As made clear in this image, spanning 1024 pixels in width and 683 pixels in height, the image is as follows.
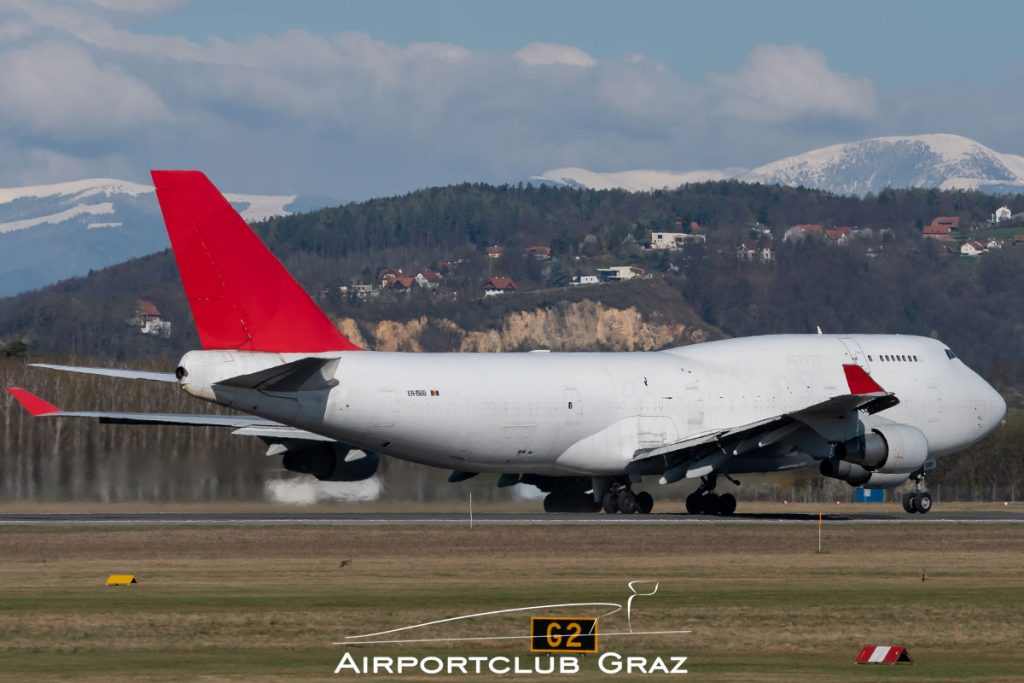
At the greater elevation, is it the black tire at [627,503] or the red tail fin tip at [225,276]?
the red tail fin tip at [225,276]

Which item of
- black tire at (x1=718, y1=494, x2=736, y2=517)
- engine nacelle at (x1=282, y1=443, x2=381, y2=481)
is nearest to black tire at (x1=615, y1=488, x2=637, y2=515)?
black tire at (x1=718, y1=494, x2=736, y2=517)

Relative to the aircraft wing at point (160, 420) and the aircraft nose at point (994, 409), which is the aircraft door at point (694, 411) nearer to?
the aircraft nose at point (994, 409)

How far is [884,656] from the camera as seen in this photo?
73.6 ft

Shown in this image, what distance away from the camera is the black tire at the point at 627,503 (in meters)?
50.8

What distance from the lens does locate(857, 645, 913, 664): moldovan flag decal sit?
22375mm

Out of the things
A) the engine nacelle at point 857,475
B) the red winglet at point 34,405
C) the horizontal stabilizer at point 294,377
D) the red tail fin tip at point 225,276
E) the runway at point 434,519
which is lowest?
the runway at point 434,519

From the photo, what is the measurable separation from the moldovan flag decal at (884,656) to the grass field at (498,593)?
208 mm

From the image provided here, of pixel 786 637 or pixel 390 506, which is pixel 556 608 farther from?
pixel 390 506

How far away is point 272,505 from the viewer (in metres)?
53.2

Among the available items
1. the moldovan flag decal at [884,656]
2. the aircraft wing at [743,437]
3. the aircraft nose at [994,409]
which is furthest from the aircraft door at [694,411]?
the moldovan flag decal at [884,656]

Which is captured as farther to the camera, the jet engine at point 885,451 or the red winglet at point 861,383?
the jet engine at point 885,451

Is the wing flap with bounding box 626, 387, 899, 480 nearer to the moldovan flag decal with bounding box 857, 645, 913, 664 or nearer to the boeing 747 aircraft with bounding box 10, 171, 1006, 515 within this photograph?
the boeing 747 aircraft with bounding box 10, 171, 1006, 515

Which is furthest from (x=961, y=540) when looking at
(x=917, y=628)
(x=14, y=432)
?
(x=14, y=432)

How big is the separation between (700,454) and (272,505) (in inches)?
506
